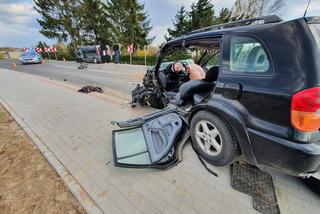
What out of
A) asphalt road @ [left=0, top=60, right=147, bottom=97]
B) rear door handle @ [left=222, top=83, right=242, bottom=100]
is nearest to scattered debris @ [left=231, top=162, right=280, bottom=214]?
rear door handle @ [left=222, top=83, right=242, bottom=100]

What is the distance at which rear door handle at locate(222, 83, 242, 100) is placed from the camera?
198 centimetres

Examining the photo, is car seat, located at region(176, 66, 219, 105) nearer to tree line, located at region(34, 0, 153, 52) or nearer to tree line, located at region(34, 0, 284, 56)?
tree line, located at region(34, 0, 284, 56)

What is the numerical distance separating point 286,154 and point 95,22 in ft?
118

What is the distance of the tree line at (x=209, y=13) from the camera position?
21.0 m

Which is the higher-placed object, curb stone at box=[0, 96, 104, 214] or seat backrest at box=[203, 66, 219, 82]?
seat backrest at box=[203, 66, 219, 82]

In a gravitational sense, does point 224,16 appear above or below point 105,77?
above

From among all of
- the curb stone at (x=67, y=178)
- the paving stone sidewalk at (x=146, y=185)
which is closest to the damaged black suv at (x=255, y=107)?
the paving stone sidewalk at (x=146, y=185)

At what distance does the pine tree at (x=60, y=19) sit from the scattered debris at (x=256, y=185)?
38.9m

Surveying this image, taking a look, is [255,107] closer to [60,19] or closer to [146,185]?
[146,185]

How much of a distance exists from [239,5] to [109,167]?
32.3m

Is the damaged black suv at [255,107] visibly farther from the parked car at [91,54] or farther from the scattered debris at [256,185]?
the parked car at [91,54]

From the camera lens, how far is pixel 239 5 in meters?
26.9

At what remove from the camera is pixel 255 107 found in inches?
72.9

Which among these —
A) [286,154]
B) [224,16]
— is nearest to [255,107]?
[286,154]
